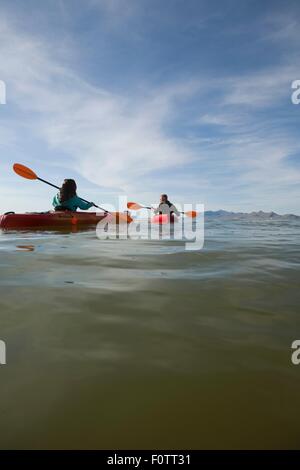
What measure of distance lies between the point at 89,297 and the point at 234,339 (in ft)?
4.63

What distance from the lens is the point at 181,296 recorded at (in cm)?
277

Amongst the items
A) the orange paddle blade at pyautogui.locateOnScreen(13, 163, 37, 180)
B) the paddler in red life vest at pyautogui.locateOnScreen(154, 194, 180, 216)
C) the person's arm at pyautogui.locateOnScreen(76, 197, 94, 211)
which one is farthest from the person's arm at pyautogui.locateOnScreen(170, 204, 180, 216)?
the orange paddle blade at pyautogui.locateOnScreen(13, 163, 37, 180)

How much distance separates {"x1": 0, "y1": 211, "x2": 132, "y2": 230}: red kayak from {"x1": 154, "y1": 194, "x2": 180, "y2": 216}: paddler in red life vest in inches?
217

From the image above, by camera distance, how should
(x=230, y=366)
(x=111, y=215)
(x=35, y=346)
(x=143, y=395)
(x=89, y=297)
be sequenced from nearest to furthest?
(x=143, y=395) → (x=230, y=366) → (x=35, y=346) → (x=89, y=297) → (x=111, y=215)

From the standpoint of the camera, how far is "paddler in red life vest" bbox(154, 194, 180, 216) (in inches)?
696

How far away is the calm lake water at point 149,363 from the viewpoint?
1.19m

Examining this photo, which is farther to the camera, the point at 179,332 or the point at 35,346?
the point at 179,332

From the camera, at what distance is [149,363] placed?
5.39ft

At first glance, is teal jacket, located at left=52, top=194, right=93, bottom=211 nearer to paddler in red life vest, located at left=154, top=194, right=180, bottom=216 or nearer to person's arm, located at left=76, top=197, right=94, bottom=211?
person's arm, located at left=76, top=197, right=94, bottom=211

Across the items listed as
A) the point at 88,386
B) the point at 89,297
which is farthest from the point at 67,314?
the point at 88,386

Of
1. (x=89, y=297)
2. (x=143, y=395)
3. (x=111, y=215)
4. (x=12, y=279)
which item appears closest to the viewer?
(x=143, y=395)
